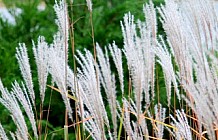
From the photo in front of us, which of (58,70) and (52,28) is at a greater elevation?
(52,28)

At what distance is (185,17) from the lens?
92.0 inches

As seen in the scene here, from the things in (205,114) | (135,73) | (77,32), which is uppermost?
(77,32)

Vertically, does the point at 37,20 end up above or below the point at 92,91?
above

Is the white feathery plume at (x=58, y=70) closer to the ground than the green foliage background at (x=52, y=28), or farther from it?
closer to the ground

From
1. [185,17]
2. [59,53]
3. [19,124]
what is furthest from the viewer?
[185,17]

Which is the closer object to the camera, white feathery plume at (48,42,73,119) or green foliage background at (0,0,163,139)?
white feathery plume at (48,42,73,119)

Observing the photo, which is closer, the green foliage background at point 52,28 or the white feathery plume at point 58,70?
the white feathery plume at point 58,70

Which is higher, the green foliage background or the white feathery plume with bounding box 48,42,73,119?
the green foliage background

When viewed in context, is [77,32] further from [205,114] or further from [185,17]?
[205,114]

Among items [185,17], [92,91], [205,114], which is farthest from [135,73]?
[185,17]

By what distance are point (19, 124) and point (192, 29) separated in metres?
0.70

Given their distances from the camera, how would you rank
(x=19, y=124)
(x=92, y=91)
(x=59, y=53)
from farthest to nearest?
(x=59, y=53) < (x=19, y=124) < (x=92, y=91)

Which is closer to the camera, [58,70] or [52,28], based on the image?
[58,70]

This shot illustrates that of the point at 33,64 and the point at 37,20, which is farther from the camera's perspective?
the point at 37,20
